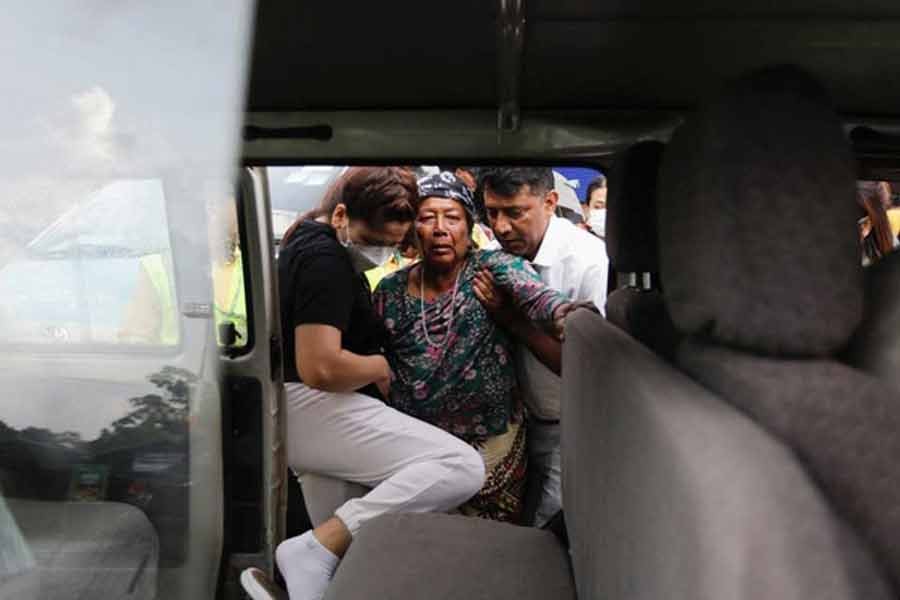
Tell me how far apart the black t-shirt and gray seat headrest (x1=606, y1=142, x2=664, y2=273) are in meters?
1.14

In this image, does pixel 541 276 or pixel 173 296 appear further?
pixel 541 276

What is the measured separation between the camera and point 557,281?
270 centimetres

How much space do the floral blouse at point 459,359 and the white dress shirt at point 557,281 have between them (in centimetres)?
7

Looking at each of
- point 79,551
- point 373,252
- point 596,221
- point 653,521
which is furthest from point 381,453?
point 653,521

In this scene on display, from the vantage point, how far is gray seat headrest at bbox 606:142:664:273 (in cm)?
136

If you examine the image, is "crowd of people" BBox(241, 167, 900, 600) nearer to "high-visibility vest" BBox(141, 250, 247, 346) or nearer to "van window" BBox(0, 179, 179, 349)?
"high-visibility vest" BBox(141, 250, 247, 346)

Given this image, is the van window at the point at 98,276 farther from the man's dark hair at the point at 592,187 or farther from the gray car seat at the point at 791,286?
the man's dark hair at the point at 592,187

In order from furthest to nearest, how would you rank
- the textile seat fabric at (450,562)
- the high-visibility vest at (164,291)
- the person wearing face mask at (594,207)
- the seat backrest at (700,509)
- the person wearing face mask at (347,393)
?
the person wearing face mask at (594,207) → the person wearing face mask at (347,393) → the high-visibility vest at (164,291) → the textile seat fabric at (450,562) → the seat backrest at (700,509)

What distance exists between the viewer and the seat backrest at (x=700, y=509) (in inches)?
28.5

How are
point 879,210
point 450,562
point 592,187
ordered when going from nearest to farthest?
point 450,562, point 879,210, point 592,187

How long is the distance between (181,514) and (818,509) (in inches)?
64.0

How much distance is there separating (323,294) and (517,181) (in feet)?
2.25

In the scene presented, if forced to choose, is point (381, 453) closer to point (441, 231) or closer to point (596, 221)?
point (441, 231)

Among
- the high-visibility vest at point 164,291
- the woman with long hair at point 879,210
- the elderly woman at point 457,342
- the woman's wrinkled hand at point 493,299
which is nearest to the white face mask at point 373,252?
the elderly woman at point 457,342
